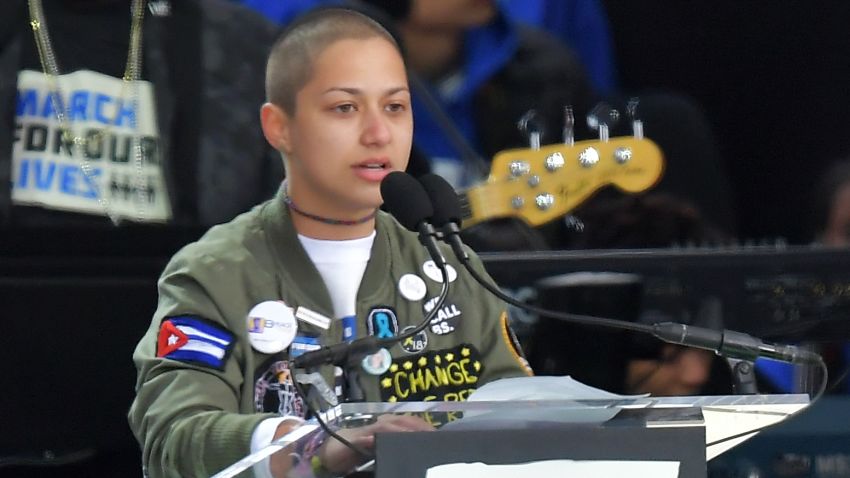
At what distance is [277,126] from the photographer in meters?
2.17

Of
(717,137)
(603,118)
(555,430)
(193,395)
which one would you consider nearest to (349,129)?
(193,395)

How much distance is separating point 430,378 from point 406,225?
0.45 metres

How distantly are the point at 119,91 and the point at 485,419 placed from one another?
5.08ft

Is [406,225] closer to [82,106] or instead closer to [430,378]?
[430,378]

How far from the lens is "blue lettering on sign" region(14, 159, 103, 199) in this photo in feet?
9.08

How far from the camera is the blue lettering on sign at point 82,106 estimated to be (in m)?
2.78

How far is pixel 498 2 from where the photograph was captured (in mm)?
2873

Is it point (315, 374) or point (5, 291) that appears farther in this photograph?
point (5, 291)

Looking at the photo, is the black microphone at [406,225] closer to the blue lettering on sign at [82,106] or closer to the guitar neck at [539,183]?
the guitar neck at [539,183]

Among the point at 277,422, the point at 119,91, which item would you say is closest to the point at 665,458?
the point at 277,422

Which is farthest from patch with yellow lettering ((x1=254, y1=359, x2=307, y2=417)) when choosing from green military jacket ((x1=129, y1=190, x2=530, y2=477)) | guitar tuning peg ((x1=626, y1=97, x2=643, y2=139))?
guitar tuning peg ((x1=626, y1=97, x2=643, y2=139))

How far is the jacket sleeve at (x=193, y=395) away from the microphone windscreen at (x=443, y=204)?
295 mm

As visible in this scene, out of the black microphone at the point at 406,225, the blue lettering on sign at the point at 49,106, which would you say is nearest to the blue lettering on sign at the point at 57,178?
the blue lettering on sign at the point at 49,106

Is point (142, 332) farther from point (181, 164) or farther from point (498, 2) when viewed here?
point (498, 2)
